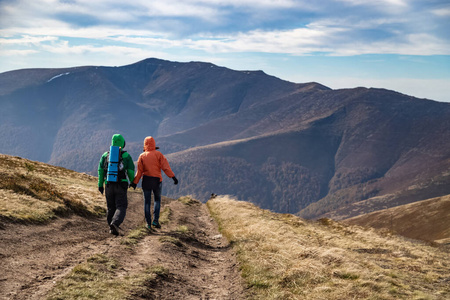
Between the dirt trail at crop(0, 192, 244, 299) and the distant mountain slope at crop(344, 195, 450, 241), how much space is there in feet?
391

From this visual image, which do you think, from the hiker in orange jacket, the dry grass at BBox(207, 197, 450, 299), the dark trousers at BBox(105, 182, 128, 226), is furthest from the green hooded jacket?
the dry grass at BBox(207, 197, 450, 299)

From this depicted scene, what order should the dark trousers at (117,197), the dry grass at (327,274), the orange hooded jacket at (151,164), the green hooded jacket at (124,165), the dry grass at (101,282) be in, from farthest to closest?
the orange hooded jacket at (151,164) < the green hooded jacket at (124,165) < the dark trousers at (117,197) < the dry grass at (327,274) < the dry grass at (101,282)

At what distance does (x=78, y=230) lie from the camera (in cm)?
1568

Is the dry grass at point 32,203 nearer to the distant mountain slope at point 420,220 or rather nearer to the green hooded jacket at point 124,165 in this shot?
the green hooded jacket at point 124,165

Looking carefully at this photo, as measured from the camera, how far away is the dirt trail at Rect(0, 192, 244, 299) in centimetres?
848

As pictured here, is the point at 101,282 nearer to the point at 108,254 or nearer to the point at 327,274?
the point at 108,254

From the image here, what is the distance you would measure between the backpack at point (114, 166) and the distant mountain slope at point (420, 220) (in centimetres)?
12024

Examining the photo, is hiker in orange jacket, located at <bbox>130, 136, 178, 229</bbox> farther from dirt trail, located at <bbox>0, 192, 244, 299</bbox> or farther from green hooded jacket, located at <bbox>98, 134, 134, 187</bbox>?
dirt trail, located at <bbox>0, 192, 244, 299</bbox>

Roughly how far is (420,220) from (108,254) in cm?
16079

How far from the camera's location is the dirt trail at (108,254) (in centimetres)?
848

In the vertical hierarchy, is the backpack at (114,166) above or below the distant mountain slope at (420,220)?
above

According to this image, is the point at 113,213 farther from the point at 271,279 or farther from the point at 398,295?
the point at 398,295

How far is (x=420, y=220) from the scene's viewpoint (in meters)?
152

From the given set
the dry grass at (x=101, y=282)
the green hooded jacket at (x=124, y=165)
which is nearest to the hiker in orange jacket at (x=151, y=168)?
the green hooded jacket at (x=124, y=165)
